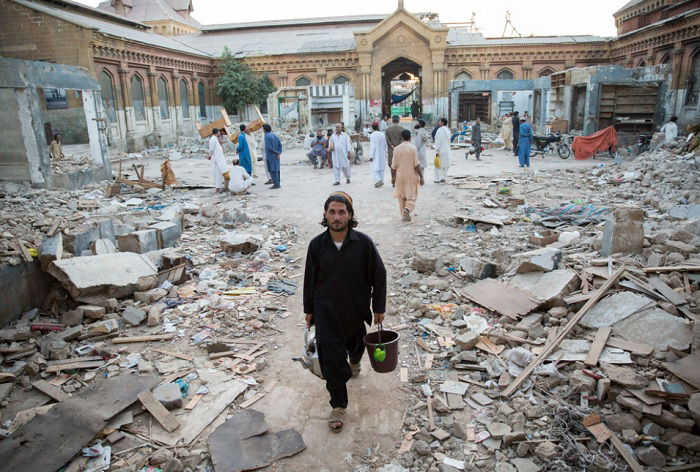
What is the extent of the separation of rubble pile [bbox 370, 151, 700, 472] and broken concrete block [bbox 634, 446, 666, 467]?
0.01m

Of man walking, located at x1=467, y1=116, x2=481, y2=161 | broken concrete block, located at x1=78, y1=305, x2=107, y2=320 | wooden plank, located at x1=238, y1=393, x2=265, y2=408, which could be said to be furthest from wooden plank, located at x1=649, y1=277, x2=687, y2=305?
man walking, located at x1=467, y1=116, x2=481, y2=161

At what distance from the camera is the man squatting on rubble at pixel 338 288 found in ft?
10.7

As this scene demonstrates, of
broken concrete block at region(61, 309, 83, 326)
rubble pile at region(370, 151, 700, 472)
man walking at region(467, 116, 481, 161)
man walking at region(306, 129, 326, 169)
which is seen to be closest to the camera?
rubble pile at region(370, 151, 700, 472)

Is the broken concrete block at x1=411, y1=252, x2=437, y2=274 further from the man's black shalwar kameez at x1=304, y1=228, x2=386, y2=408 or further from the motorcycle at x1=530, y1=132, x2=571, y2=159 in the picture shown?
the motorcycle at x1=530, y1=132, x2=571, y2=159

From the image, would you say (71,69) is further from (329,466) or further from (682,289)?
(682,289)

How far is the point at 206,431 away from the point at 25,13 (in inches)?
973

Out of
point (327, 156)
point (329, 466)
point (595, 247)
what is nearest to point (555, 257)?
point (595, 247)

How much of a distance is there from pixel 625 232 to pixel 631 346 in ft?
6.71

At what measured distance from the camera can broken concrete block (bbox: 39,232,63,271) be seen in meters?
5.43

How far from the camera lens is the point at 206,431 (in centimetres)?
339

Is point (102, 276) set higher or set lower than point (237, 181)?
lower

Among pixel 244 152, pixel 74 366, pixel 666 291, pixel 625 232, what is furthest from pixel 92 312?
pixel 244 152

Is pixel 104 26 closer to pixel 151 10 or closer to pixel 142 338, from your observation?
pixel 142 338

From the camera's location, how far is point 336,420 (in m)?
3.31
